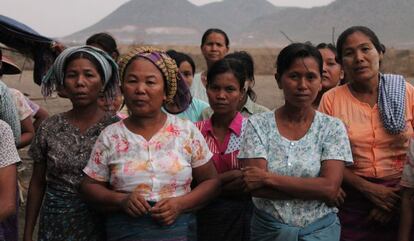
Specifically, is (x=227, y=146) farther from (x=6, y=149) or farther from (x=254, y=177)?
(x=6, y=149)

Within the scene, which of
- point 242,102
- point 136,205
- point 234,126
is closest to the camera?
point 136,205

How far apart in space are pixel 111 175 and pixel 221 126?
0.95 metres

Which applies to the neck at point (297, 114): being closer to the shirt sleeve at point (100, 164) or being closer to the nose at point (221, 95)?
the nose at point (221, 95)

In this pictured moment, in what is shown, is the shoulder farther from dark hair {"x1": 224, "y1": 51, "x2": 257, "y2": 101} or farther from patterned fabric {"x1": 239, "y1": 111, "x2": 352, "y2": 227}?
dark hair {"x1": 224, "y1": 51, "x2": 257, "y2": 101}

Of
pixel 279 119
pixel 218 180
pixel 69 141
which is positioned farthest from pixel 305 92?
pixel 69 141

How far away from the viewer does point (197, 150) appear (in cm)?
294

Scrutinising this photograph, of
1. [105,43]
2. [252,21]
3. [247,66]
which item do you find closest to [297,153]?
[247,66]

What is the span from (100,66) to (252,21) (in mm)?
131938

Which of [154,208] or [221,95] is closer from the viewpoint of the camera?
[154,208]

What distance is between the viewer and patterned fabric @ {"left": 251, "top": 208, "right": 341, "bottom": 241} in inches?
113

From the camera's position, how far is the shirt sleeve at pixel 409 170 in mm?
3051

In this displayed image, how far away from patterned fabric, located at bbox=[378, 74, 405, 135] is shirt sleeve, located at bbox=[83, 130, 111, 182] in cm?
157

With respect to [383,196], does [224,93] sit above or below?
above

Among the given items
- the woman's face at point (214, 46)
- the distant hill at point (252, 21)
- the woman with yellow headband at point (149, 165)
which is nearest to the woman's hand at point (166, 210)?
the woman with yellow headband at point (149, 165)
